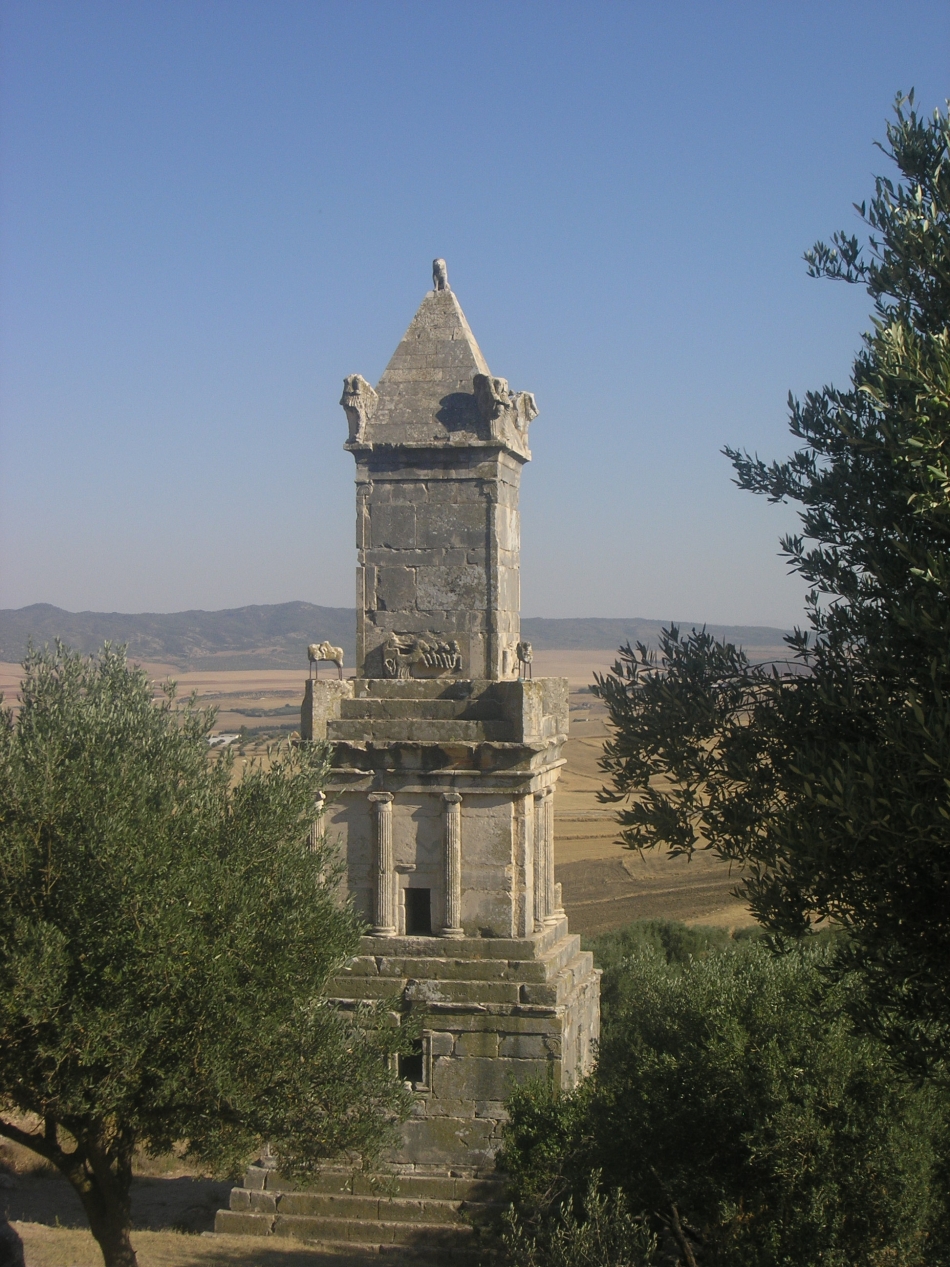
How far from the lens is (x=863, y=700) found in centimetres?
868

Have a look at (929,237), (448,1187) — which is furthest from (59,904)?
(929,237)

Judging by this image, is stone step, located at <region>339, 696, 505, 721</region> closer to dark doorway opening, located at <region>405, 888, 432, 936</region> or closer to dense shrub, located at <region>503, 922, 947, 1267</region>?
dark doorway opening, located at <region>405, 888, 432, 936</region>

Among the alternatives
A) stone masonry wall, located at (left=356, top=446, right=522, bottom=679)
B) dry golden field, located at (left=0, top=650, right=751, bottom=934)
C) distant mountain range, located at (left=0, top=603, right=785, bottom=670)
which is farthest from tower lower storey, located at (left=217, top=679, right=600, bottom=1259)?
distant mountain range, located at (left=0, top=603, right=785, bottom=670)

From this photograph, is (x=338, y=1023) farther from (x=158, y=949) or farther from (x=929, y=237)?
(x=929, y=237)

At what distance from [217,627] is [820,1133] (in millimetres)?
192344

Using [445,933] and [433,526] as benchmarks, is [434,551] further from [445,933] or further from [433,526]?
[445,933]

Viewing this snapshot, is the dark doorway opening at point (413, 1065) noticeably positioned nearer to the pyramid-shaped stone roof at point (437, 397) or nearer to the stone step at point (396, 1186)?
the stone step at point (396, 1186)

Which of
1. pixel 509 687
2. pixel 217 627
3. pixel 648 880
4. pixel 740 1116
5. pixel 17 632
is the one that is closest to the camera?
pixel 740 1116

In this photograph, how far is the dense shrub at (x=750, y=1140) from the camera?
35.6 ft

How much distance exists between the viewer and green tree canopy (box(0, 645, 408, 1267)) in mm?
10367

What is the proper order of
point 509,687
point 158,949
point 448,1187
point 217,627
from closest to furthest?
point 158,949, point 448,1187, point 509,687, point 217,627

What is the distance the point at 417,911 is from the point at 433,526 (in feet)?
14.4

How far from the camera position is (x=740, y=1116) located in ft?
38.9

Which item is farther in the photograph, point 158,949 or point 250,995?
point 250,995
